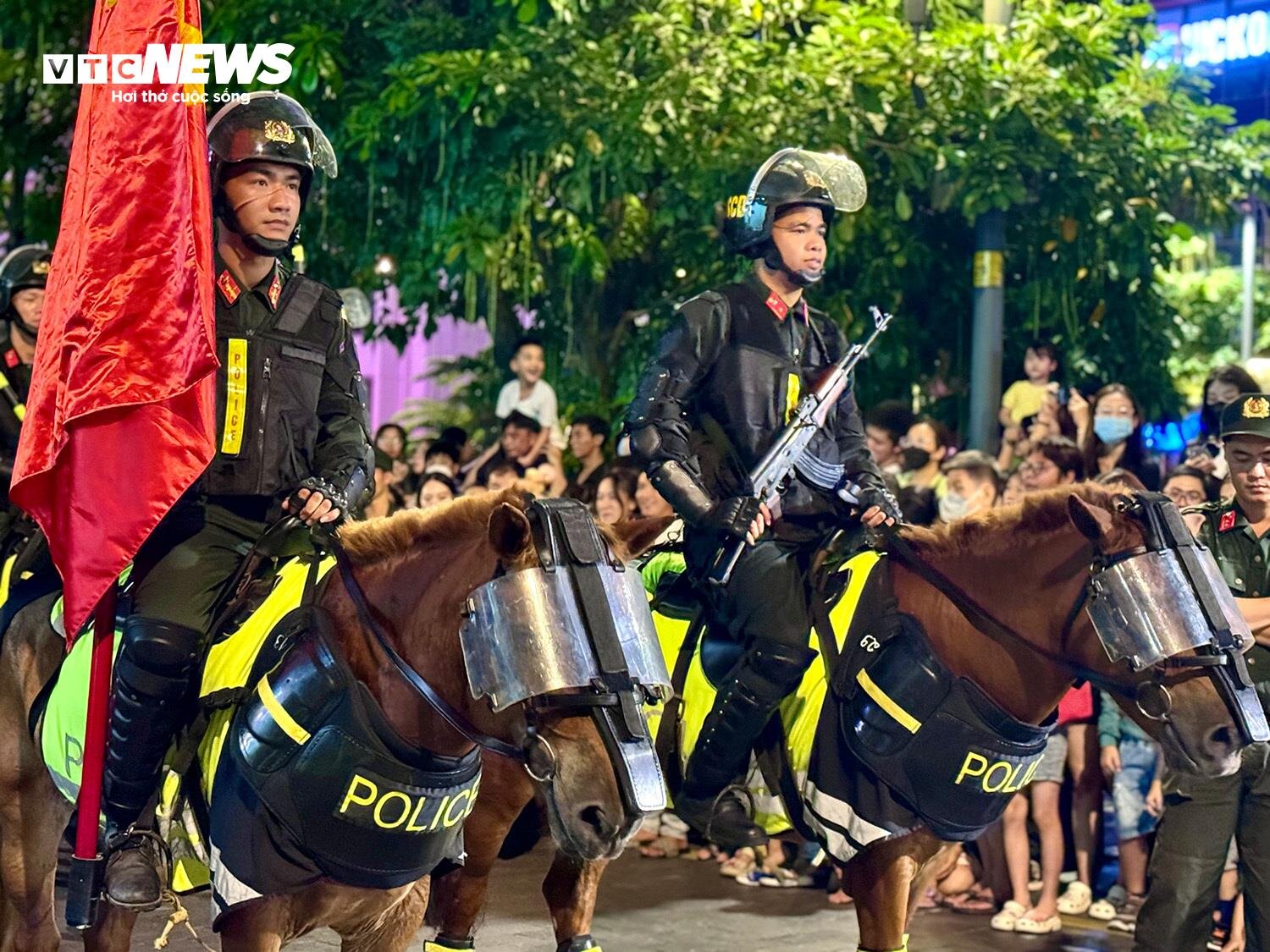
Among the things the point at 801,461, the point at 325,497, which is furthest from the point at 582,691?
the point at 801,461

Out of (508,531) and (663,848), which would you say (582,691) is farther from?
(663,848)

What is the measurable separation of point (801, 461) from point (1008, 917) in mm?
2939

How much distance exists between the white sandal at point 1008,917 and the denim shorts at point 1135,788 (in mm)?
726

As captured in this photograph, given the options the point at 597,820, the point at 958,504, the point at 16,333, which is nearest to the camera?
the point at 597,820

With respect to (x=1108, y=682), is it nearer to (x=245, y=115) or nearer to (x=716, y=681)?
(x=716, y=681)

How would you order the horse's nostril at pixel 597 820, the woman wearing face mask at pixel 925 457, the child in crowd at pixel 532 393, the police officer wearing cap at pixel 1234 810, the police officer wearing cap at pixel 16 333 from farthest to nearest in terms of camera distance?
the child in crowd at pixel 532 393
the woman wearing face mask at pixel 925 457
the police officer wearing cap at pixel 16 333
the police officer wearing cap at pixel 1234 810
the horse's nostril at pixel 597 820

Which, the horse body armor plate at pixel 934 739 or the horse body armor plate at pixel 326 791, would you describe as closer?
the horse body armor plate at pixel 326 791

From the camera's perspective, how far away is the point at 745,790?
6.23 meters

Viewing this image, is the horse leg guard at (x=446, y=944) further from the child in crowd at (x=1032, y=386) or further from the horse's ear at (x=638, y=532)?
the child in crowd at (x=1032, y=386)

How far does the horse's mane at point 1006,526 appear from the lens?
546 cm

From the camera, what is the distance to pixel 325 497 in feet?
16.1

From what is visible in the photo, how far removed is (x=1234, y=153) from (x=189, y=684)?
364 inches

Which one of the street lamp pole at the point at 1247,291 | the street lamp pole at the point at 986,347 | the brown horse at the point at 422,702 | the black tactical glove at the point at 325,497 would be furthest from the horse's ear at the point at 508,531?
the street lamp pole at the point at 1247,291

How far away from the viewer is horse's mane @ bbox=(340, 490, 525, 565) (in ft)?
14.4
